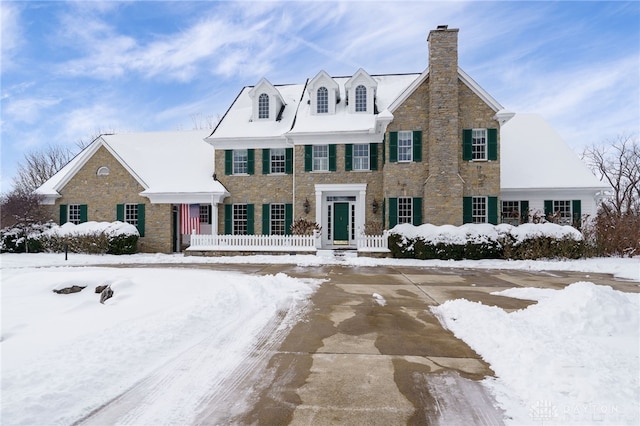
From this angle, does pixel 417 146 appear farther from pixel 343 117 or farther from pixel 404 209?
pixel 343 117

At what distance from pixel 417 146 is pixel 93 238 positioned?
1785 centimetres

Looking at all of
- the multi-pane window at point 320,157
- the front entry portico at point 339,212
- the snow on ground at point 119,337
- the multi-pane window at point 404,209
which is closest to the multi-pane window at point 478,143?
the multi-pane window at point 404,209

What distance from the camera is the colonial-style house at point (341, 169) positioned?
18.2 meters

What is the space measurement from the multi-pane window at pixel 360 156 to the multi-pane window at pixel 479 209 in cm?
599

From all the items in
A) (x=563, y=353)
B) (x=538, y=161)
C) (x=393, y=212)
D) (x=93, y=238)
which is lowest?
(x=563, y=353)

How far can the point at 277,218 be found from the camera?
2108 centimetres

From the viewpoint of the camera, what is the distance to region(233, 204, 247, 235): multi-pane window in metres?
21.2

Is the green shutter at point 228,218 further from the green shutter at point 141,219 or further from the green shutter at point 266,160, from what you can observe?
the green shutter at point 141,219

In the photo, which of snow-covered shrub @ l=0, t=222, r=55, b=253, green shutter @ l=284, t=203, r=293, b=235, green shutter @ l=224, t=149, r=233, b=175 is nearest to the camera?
snow-covered shrub @ l=0, t=222, r=55, b=253

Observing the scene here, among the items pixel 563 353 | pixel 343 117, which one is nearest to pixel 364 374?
pixel 563 353

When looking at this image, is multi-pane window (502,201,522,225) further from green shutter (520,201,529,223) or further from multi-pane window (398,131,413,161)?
multi-pane window (398,131,413,161)

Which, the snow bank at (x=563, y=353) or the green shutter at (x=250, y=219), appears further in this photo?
Answer: the green shutter at (x=250, y=219)

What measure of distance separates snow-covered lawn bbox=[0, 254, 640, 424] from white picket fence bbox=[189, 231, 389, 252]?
909 centimetres

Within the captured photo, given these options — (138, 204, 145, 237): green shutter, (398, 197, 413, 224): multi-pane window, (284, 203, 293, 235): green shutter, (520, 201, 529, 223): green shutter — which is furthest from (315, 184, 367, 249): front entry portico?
(138, 204, 145, 237): green shutter
